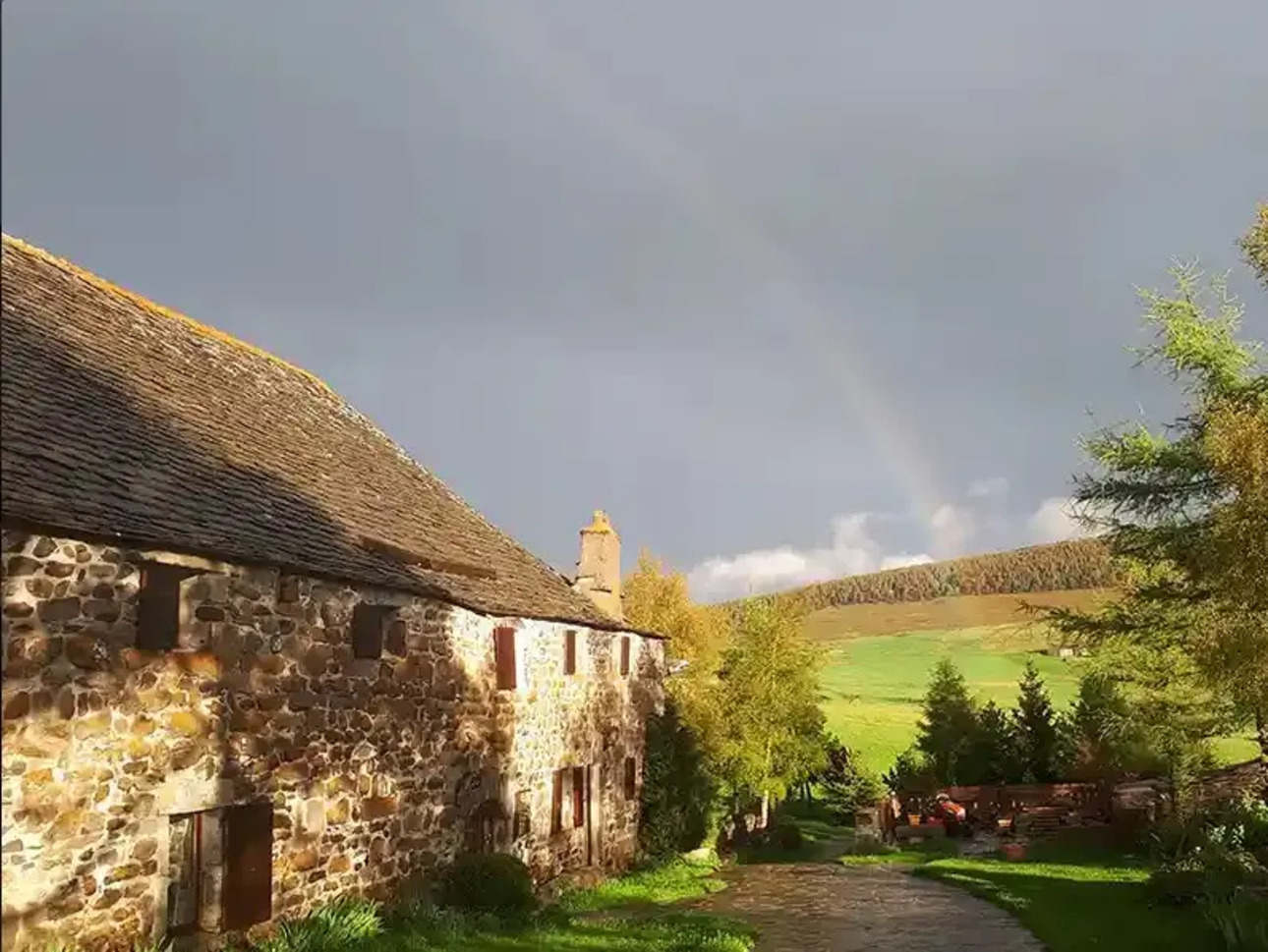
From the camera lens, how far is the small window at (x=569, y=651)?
867 inches

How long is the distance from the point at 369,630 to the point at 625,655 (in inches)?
462

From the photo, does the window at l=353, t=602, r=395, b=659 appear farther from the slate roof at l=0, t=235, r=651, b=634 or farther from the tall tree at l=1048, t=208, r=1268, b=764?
the tall tree at l=1048, t=208, r=1268, b=764

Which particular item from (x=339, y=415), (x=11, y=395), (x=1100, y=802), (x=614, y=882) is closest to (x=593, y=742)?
(x=614, y=882)

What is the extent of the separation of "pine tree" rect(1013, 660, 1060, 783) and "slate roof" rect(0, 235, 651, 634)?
1040 inches

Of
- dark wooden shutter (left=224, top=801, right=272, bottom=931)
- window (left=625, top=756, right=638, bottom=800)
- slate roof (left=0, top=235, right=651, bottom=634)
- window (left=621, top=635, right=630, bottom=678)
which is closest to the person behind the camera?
slate roof (left=0, top=235, right=651, bottom=634)

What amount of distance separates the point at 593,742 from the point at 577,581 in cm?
471

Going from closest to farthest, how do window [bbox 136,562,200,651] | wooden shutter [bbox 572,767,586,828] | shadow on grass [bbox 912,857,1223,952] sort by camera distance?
window [bbox 136,562,200,651], shadow on grass [bbox 912,857,1223,952], wooden shutter [bbox 572,767,586,828]

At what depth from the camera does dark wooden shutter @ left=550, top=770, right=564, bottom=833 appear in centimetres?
2102

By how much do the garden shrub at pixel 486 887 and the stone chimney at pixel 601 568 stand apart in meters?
10.1

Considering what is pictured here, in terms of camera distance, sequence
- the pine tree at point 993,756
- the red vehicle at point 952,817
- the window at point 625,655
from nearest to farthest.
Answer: the window at point 625,655 < the red vehicle at point 952,817 < the pine tree at point 993,756

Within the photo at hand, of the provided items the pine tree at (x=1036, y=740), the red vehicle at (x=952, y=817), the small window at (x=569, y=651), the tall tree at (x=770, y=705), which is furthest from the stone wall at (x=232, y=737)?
the pine tree at (x=1036, y=740)

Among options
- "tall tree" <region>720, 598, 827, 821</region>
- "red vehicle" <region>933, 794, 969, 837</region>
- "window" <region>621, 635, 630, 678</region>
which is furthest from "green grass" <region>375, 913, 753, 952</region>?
"red vehicle" <region>933, 794, 969, 837</region>

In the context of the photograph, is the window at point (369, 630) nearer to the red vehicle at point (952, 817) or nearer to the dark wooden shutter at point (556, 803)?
the dark wooden shutter at point (556, 803)

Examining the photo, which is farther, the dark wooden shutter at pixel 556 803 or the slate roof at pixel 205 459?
the dark wooden shutter at pixel 556 803
